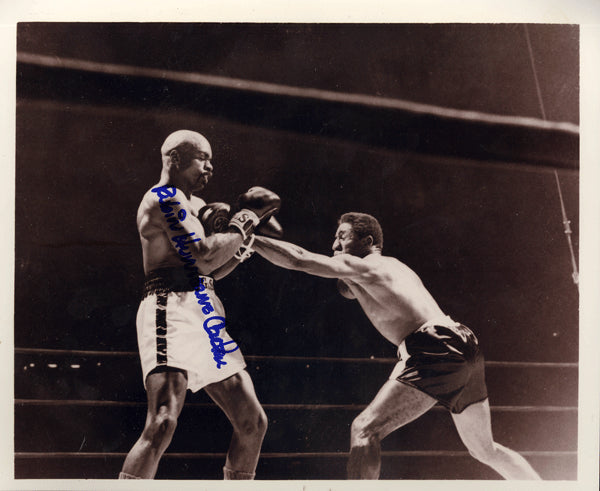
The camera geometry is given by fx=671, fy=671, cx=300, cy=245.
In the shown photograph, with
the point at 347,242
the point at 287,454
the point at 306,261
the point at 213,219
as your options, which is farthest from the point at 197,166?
the point at 287,454

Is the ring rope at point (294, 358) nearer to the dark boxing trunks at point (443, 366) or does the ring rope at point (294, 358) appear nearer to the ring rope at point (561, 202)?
the dark boxing trunks at point (443, 366)

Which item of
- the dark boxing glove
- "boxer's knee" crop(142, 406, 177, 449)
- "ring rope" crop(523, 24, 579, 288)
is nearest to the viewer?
"boxer's knee" crop(142, 406, 177, 449)

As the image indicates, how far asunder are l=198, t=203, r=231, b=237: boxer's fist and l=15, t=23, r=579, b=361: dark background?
72 mm

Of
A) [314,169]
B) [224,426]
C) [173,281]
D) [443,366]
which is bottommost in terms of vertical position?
[224,426]

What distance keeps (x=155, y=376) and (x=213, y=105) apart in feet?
4.00

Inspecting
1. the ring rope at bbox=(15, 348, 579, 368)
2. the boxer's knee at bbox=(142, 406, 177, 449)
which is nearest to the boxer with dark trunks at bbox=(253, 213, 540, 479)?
the ring rope at bbox=(15, 348, 579, 368)

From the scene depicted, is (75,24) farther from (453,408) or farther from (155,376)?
(453,408)

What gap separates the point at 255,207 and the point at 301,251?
28 cm

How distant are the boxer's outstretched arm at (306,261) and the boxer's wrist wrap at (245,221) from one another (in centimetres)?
6

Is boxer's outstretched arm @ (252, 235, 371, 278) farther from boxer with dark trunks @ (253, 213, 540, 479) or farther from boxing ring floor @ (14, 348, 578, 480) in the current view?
boxing ring floor @ (14, 348, 578, 480)

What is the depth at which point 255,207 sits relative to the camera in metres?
2.98

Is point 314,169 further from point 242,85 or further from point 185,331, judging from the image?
point 185,331

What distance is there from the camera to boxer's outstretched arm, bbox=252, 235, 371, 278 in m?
2.99

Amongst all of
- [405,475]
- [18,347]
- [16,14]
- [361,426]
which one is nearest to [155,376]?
[18,347]
